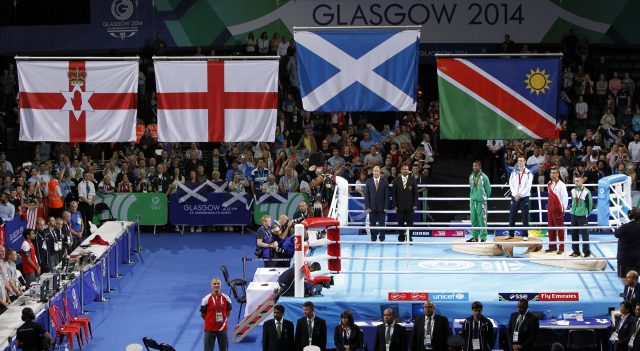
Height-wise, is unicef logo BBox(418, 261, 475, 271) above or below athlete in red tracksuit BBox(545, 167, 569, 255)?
Result: below

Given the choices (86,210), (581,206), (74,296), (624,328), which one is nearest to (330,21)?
(86,210)

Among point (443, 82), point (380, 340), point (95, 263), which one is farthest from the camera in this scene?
point (95, 263)

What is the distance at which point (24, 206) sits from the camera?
84.0ft

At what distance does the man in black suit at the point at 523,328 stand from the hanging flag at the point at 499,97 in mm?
2848

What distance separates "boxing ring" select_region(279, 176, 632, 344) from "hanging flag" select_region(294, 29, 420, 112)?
7.68ft

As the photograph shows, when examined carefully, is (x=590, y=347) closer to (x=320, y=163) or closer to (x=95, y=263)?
(x=95, y=263)

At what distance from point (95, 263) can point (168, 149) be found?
33.7 ft

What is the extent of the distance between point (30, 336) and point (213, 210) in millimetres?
12204

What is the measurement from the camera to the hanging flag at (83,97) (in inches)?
719

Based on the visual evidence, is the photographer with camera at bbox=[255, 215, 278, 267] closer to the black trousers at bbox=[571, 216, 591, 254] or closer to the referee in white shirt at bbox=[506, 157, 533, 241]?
the referee in white shirt at bbox=[506, 157, 533, 241]

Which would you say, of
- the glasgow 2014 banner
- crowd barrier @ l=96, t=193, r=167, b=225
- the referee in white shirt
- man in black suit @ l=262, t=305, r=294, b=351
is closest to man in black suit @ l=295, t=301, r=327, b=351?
man in black suit @ l=262, t=305, r=294, b=351

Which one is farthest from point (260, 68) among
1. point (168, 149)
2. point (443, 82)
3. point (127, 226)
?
point (168, 149)

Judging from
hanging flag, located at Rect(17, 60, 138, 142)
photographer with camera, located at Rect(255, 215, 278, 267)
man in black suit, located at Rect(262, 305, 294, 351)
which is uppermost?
hanging flag, located at Rect(17, 60, 138, 142)

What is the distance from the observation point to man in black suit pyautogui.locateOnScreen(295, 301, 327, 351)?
17406mm
